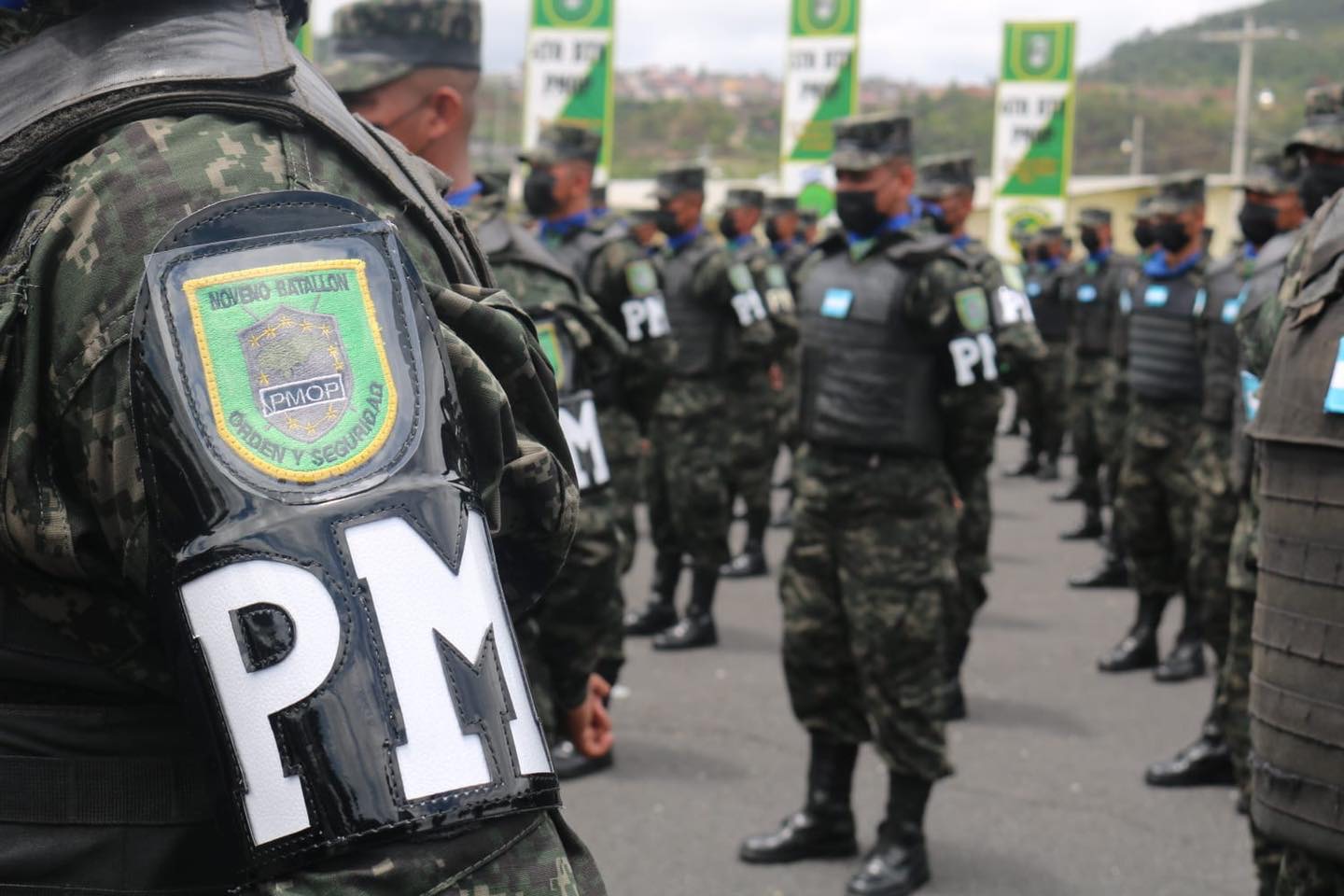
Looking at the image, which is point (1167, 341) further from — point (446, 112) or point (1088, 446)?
point (446, 112)

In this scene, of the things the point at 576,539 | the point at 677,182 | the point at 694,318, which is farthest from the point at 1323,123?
the point at 677,182

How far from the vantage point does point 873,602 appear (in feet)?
15.0

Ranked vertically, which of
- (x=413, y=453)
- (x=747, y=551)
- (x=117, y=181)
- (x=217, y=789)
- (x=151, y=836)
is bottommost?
(x=747, y=551)

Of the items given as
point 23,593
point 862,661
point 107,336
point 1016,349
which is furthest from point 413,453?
point 1016,349

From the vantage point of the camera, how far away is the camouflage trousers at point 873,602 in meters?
4.50

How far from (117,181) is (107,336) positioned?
12cm

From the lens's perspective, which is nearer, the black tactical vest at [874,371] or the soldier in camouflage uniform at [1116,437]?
the black tactical vest at [874,371]

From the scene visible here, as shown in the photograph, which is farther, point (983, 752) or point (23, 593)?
point (983, 752)

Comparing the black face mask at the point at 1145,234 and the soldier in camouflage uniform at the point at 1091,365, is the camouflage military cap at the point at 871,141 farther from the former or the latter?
the soldier in camouflage uniform at the point at 1091,365

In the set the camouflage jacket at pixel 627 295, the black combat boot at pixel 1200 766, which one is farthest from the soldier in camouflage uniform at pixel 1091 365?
the black combat boot at pixel 1200 766

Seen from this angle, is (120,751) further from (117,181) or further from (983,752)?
(983,752)

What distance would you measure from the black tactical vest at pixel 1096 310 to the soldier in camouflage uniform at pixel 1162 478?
3.05m

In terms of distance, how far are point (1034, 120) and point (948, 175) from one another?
5.61 m

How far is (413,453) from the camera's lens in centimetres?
105
